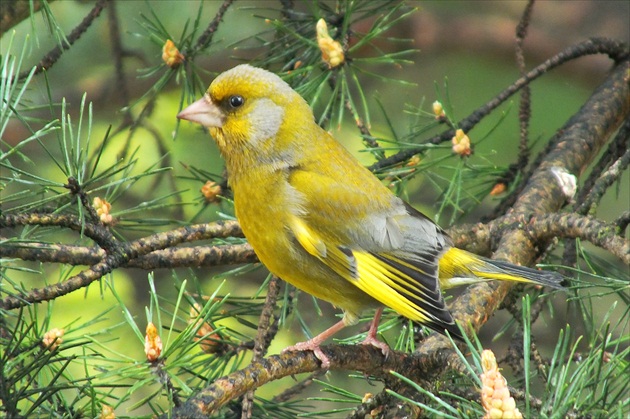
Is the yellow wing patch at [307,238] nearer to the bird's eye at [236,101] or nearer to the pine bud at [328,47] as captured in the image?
the bird's eye at [236,101]

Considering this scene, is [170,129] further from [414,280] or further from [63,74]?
[414,280]

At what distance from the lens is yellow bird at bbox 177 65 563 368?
9.53 ft

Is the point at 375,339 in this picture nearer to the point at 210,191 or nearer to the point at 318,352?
the point at 318,352

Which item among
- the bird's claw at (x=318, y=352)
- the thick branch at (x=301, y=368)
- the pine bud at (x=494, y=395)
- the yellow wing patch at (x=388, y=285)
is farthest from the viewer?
the yellow wing patch at (x=388, y=285)

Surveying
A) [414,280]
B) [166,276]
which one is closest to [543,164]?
[414,280]

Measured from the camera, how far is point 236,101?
125 inches

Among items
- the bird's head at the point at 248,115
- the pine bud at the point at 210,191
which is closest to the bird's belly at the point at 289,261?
the bird's head at the point at 248,115

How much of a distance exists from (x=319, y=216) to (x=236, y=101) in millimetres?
553

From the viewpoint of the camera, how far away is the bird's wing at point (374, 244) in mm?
2857

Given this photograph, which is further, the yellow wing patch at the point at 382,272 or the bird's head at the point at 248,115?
the bird's head at the point at 248,115

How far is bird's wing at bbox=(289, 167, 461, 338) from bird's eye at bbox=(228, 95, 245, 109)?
1.17 ft

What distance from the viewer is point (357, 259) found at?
2.98 m

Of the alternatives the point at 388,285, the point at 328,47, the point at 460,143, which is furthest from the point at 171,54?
the point at 388,285

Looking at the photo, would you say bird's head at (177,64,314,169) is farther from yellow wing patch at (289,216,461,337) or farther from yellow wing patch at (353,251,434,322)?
yellow wing patch at (353,251,434,322)
